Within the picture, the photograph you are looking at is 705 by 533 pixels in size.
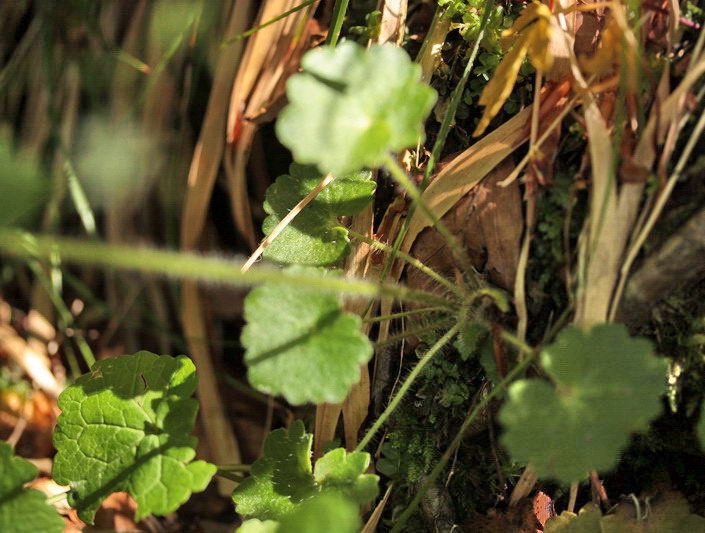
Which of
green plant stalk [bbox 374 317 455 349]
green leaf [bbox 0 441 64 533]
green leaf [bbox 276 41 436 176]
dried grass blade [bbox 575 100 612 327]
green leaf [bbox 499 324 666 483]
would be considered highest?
green leaf [bbox 276 41 436 176]

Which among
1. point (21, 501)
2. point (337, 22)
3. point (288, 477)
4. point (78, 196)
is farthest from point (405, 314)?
point (78, 196)

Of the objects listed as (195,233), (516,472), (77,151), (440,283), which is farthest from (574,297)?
(77,151)

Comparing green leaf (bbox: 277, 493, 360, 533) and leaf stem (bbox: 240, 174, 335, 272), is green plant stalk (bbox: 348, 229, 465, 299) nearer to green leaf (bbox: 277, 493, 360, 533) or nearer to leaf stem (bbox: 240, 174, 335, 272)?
leaf stem (bbox: 240, 174, 335, 272)

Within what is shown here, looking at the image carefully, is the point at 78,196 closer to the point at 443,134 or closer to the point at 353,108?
the point at 443,134

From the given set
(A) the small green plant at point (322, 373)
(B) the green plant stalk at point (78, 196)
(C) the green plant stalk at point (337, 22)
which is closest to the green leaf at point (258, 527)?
(A) the small green plant at point (322, 373)

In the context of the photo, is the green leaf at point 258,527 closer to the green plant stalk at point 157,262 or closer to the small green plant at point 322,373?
the small green plant at point 322,373

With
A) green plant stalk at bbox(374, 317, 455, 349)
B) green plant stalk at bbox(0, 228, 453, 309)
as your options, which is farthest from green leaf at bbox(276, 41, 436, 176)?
green plant stalk at bbox(374, 317, 455, 349)

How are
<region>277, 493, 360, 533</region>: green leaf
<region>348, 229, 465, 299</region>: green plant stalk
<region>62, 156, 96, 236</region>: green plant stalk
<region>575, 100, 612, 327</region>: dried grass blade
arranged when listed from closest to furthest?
<region>277, 493, 360, 533</region>: green leaf < <region>575, 100, 612, 327</region>: dried grass blade < <region>348, 229, 465, 299</region>: green plant stalk < <region>62, 156, 96, 236</region>: green plant stalk
